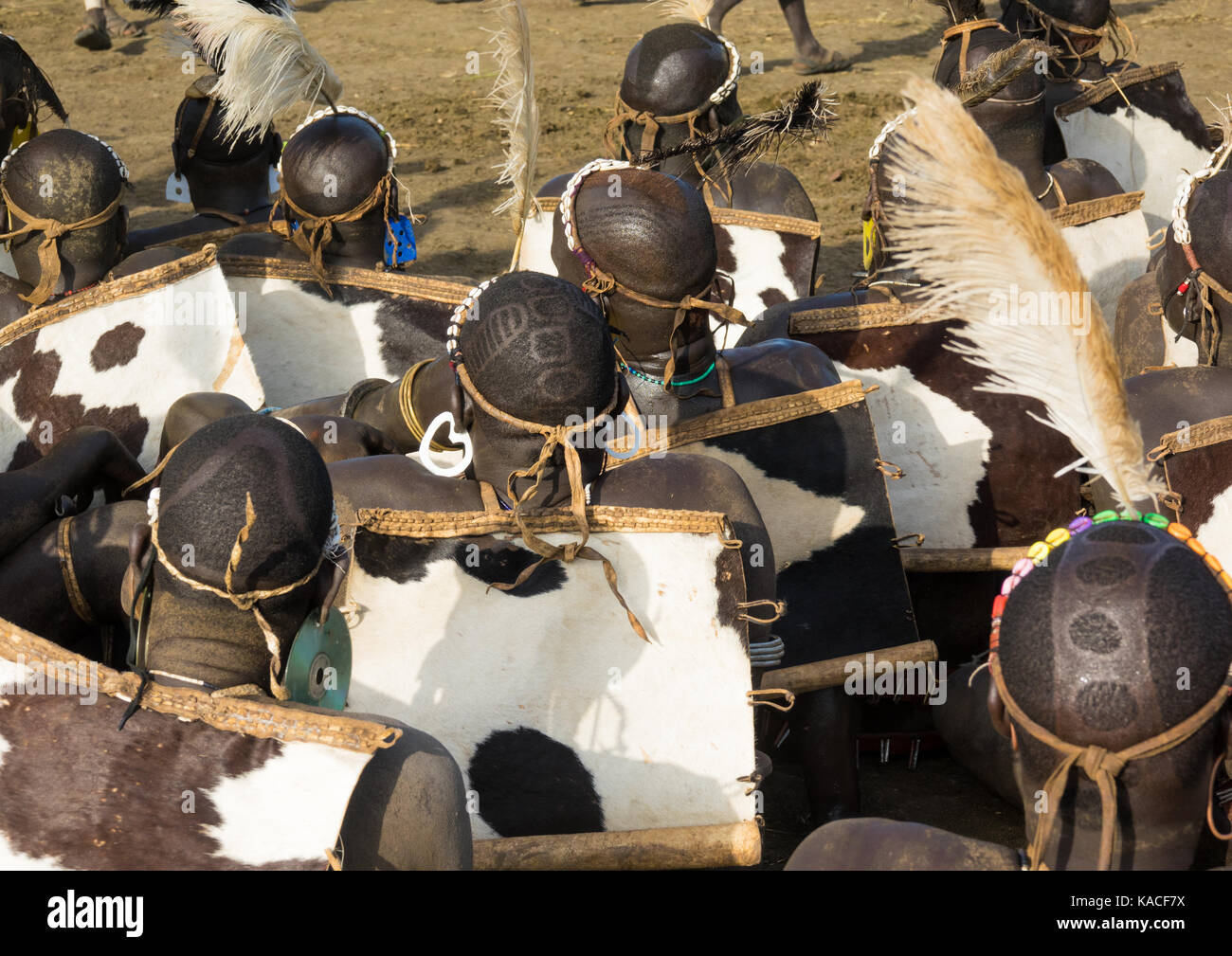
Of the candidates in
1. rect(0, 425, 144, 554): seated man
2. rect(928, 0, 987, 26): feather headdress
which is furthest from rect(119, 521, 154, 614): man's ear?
rect(928, 0, 987, 26): feather headdress

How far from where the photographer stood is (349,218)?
4.76m

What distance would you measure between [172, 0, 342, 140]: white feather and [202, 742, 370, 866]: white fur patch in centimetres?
336

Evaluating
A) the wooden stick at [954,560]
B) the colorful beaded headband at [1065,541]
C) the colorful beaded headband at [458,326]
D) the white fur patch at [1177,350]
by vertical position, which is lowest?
the wooden stick at [954,560]

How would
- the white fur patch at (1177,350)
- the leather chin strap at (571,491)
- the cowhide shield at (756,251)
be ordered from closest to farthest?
the leather chin strap at (571,491) < the white fur patch at (1177,350) < the cowhide shield at (756,251)

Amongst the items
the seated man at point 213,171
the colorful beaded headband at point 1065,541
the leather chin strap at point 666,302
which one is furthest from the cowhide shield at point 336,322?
the colorful beaded headband at point 1065,541

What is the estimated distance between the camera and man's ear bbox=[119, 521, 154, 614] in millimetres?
2244

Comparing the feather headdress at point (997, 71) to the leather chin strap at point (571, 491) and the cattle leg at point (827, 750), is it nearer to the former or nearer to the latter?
the cattle leg at point (827, 750)

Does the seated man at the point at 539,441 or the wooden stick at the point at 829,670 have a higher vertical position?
the seated man at the point at 539,441

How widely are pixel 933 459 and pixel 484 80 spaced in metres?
8.97

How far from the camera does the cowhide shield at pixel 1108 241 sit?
4730mm

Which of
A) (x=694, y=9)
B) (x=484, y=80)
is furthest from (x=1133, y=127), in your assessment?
(x=484, y=80)

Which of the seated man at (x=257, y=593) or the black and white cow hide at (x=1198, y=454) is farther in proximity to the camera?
the black and white cow hide at (x=1198, y=454)

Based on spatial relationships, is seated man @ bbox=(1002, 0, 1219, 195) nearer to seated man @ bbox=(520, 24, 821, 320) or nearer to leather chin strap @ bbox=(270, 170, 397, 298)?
seated man @ bbox=(520, 24, 821, 320)

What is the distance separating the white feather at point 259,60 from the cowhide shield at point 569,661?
272cm
